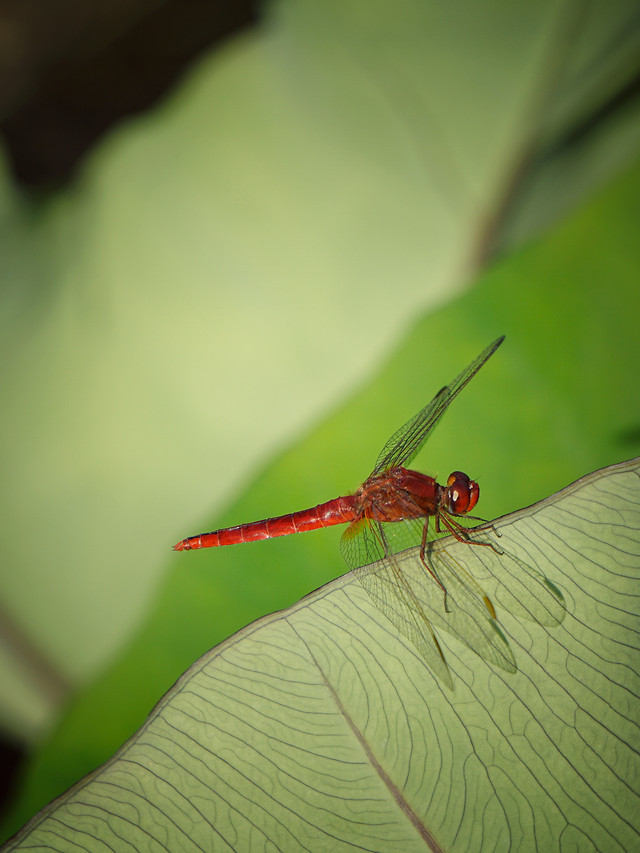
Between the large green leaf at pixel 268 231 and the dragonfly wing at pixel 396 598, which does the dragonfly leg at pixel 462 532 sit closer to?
the dragonfly wing at pixel 396 598

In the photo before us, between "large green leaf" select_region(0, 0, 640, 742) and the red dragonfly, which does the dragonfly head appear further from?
"large green leaf" select_region(0, 0, 640, 742)

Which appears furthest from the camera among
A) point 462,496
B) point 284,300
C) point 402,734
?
point 284,300

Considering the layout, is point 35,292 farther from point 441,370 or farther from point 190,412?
point 441,370

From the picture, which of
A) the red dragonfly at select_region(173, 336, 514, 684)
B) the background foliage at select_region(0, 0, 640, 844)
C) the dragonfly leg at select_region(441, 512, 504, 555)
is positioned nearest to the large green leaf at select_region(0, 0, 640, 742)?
the background foliage at select_region(0, 0, 640, 844)

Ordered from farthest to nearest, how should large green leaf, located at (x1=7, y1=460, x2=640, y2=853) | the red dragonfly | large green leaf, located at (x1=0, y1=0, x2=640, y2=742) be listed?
large green leaf, located at (x1=0, y1=0, x2=640, y2=742)
the red dragonfly
large green leaf, located at (x1=7, y1=460, x2=640, y2=853)

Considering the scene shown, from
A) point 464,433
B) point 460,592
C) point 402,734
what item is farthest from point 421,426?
point 402,734

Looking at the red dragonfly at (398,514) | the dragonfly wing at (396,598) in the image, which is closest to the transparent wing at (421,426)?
the red dragonfly at (398,514)

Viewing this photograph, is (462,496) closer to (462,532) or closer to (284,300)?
(462,532)

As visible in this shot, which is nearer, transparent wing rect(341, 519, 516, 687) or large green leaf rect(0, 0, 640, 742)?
transparent wing rect(341, 519, 516, 687)
